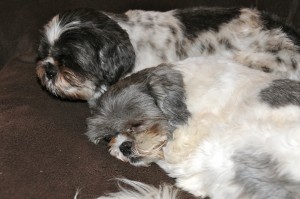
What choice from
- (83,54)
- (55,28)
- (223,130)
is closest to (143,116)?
(223,130)

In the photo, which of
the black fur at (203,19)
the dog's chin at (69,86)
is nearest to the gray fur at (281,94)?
the black fur at (203,19)

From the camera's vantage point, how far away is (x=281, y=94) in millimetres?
3068

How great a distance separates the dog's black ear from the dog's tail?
49cm

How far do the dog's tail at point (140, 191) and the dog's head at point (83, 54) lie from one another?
3.63 feet

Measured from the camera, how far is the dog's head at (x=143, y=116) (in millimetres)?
3256

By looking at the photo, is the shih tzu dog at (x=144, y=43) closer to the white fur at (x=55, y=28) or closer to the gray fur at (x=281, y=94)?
the white fur at (x=55, y=28)

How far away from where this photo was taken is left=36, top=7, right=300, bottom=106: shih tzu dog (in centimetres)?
382

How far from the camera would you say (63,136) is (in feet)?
11.1

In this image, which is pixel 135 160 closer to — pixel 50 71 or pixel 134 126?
pixel 134 126

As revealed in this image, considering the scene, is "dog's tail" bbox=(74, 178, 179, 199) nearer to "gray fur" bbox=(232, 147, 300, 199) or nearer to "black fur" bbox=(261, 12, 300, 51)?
"gray fur" bbox=(232, 147, 300, 199)

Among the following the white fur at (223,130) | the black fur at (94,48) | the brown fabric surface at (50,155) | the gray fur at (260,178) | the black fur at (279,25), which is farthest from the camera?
the black fur at (279,25)

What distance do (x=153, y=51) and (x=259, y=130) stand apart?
1497 mm

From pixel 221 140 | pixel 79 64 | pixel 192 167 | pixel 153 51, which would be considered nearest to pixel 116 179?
pixel 192 167

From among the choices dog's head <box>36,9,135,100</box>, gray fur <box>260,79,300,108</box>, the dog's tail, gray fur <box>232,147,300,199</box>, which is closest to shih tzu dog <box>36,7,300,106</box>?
dog's head <box>36,9,135,100</box>
